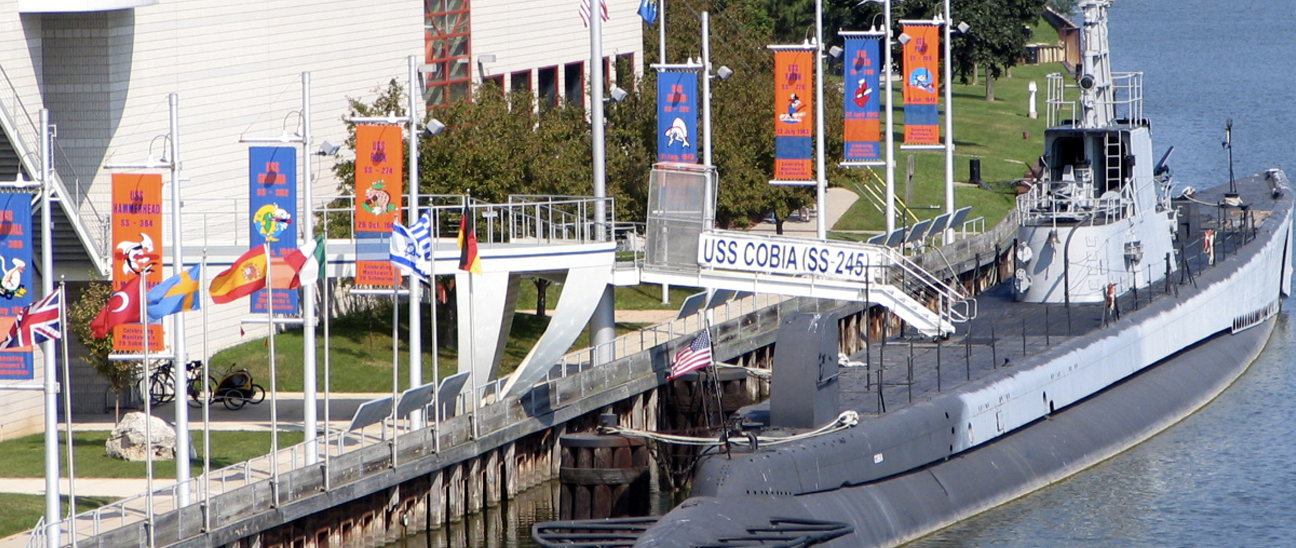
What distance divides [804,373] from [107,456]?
606 inches

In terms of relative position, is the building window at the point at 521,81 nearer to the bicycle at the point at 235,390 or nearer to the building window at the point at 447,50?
the building window at the point at 447,50

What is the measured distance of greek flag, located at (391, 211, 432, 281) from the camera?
125 feet

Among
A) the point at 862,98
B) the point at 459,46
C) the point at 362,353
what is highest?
the point at 459,46

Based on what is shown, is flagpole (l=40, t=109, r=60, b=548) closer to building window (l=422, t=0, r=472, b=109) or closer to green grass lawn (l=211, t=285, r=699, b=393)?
green grass lawn (l=211, t=285, r=699, b=393)

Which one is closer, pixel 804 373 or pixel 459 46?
pixel 804 373

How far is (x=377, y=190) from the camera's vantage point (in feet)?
136

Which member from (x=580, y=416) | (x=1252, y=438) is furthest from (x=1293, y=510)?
(x=580, y=416)

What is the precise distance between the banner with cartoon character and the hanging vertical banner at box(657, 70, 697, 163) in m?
3.28

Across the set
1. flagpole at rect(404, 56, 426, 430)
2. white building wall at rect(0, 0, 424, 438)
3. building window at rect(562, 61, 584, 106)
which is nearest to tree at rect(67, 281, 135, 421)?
white building wall at rect(0, 0, 424, 438)

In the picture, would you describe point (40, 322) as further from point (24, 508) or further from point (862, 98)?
point (862, 98)

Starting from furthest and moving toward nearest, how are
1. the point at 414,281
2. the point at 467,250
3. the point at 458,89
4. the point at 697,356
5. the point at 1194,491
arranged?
the point at 458,89 < the point at 1194,491 < the point at 414,281 < the point at 697,356 < the point at 467,250

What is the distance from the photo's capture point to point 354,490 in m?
36.8

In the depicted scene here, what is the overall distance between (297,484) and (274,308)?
494 cm

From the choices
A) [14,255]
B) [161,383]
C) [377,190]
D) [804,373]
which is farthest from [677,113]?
[14,255]
